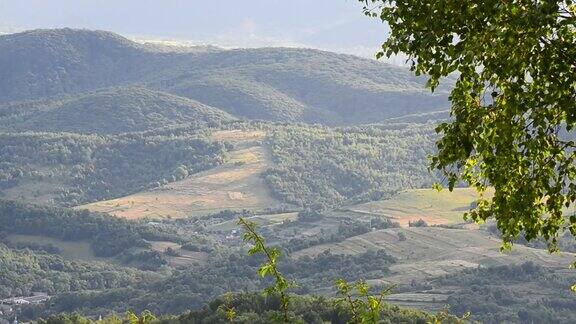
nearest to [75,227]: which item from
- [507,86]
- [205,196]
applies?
[205,196]

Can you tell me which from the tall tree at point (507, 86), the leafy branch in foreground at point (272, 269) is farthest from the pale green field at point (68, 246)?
the tall tree at point (507, 86)

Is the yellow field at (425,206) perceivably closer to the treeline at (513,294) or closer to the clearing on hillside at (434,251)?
the clearing on hillside at (434,251)

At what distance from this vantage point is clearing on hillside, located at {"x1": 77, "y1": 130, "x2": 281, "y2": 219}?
164 meters

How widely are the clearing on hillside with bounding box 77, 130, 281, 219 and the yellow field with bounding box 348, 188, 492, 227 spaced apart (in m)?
18.1

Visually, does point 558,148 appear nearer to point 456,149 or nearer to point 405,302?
point 456,149

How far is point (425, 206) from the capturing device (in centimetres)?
14750

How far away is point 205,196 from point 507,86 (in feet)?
526

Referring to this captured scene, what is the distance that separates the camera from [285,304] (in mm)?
14109

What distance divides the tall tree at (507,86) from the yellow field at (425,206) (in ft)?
387

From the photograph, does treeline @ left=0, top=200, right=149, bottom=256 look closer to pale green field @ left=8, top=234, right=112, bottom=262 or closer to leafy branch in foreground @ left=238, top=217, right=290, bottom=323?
pale green field @ left=8, top=234, right=112, bottom=262

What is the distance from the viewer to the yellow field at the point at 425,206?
453ft

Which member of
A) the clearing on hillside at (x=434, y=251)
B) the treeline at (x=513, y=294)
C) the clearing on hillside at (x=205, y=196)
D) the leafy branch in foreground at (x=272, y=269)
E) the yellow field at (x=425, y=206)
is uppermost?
the leafy branch in foreground at (x=272, y=269)

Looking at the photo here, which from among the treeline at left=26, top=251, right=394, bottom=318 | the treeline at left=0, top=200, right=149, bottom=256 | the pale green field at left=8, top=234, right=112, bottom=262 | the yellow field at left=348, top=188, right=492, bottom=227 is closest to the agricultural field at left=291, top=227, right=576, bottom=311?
the treeline at left=26, top=251, right=394, bottom=318

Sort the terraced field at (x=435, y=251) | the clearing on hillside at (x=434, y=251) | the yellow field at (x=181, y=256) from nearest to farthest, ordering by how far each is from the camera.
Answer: the clearing on hillside at (x=434, y=251) < the terraced field at (x=435, y=251) < the yellow field at (x=181, y=256)
